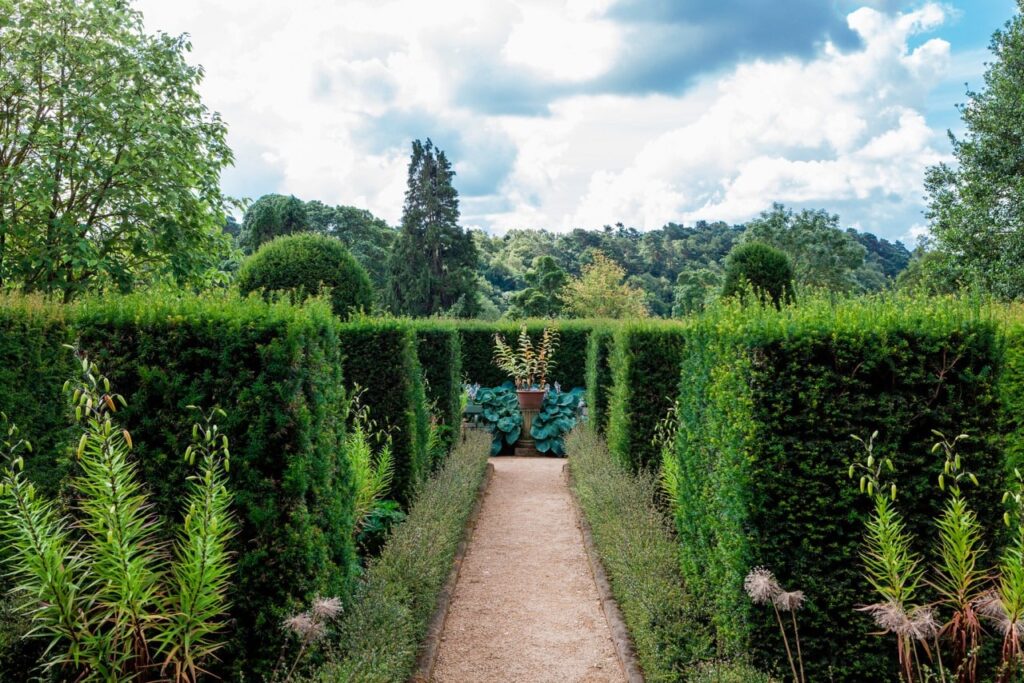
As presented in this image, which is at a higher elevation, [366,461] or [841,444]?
[841,444]

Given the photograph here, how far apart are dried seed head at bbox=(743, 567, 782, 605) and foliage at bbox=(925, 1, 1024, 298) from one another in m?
16.5

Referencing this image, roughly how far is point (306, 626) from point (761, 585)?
2.01 metres

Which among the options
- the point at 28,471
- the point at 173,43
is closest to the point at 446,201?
the point at 173,43

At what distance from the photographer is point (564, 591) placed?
596 cm

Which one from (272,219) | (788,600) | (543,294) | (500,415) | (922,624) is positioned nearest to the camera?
(922,624)

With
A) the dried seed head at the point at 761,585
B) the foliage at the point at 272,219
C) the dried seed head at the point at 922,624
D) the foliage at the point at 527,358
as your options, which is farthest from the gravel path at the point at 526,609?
the foliage at the point at 272,219

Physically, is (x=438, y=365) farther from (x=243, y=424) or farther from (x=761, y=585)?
(x=761, y=585)

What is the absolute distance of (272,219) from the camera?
98.7ft

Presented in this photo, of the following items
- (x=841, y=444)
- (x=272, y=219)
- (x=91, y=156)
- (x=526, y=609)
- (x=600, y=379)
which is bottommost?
(x=526, y=609)

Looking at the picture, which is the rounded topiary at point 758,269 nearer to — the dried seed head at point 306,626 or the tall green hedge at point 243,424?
the tall green hedge at point 243,424

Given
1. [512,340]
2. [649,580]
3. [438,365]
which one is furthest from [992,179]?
[649,580]

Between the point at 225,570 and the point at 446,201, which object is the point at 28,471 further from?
the point at 446,201

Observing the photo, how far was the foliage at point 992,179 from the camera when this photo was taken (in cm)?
1711

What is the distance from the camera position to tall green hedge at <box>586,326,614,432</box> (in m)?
11.1
